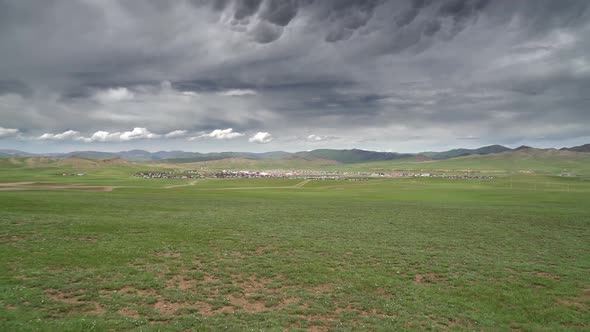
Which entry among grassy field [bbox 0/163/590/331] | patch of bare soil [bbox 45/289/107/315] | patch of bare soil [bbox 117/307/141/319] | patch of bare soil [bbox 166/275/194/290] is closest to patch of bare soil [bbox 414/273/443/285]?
grassy field [bbox 0/163/590/331]

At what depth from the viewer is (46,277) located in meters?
16.0

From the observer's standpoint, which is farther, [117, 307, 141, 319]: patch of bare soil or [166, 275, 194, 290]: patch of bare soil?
[166, 275, 194, 290]: patch of bare soil

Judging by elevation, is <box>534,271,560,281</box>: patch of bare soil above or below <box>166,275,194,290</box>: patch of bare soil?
below

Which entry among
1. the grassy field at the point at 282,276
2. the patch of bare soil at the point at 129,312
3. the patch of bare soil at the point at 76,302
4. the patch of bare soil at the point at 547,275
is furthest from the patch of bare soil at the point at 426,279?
the patch of bare soil at the point at 76,302

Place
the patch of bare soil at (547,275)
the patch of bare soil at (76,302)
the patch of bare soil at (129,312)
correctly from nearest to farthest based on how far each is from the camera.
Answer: the patch of bare soil at (129,312), the patch of bare soil at (76,302), the patch of bare soil at (547,275)

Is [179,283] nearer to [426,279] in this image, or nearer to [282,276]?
[282,276]

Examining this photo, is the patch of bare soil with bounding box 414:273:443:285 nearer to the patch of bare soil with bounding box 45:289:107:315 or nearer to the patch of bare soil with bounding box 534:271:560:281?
the patch of bare soil with bounding box 534:271:560:281

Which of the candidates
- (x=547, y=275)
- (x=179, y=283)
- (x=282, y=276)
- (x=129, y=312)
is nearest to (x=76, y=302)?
(x=129, y=312)

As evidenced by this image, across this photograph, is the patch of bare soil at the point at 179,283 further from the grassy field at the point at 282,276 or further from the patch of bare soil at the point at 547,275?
the patch of bare soil at the point at 547,275

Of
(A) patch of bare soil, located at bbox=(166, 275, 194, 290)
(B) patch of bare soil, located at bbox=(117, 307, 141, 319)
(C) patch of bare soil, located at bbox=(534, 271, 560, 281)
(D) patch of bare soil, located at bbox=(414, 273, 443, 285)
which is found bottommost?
(C) patch of bare soil, located at bbox=(534, 271, 560, 281)

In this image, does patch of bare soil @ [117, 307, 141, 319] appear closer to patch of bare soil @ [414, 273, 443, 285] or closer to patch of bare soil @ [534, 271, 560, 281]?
patch of bare soil @ [414, 273, 443, 285]

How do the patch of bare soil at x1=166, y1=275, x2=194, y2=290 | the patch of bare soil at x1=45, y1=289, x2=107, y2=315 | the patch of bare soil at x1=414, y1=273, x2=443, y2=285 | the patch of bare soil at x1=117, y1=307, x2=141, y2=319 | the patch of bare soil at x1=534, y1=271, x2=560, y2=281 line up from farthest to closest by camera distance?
the patch of bare soil at x1=534, y1=271, x2=560, y2=281 < the patch of bare soil at x1=414, y1=273, x2=443, y2=285 < the patch of bare soil at x1=166, y1=275, x2=194, y2=290 < the patch of bare soil at x1=45, y1=289, x2=107, y2=315 < the patch of bare soil at x1=117, y1=307, x2=141, y2=319

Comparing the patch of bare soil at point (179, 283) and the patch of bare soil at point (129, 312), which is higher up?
the patch of bare soil at point (129, 312)

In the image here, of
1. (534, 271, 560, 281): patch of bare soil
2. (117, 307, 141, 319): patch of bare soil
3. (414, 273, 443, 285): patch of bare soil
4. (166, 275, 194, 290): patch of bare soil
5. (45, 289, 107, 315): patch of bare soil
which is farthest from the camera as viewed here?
(534, 271, 560, 281): patch of bare soil
